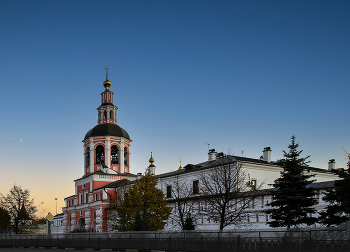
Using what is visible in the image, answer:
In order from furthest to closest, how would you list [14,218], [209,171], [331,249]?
[14,218] < [209,171] < [331,249]

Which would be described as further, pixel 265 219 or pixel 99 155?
pixel 99 155

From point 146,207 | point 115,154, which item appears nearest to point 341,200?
point 146,207

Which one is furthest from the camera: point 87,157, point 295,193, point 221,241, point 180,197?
point 87,157

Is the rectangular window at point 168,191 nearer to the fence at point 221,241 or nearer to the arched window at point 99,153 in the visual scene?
the fence at point 221,241

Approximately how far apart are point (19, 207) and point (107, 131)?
17750mm

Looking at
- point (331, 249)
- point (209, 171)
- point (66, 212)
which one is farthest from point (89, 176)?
point (331, 249)

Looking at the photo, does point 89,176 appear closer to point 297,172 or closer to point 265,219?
point 265,219

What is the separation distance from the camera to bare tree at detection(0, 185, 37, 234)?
58156 mm

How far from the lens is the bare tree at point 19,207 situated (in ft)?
191

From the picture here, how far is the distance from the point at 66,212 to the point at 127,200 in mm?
39741

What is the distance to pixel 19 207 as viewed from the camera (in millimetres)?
59188

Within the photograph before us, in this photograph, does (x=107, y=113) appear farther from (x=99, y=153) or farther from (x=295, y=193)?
(x=295, y=193)

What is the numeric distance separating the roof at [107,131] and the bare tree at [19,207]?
549 inches

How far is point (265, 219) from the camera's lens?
33719 millimetres
